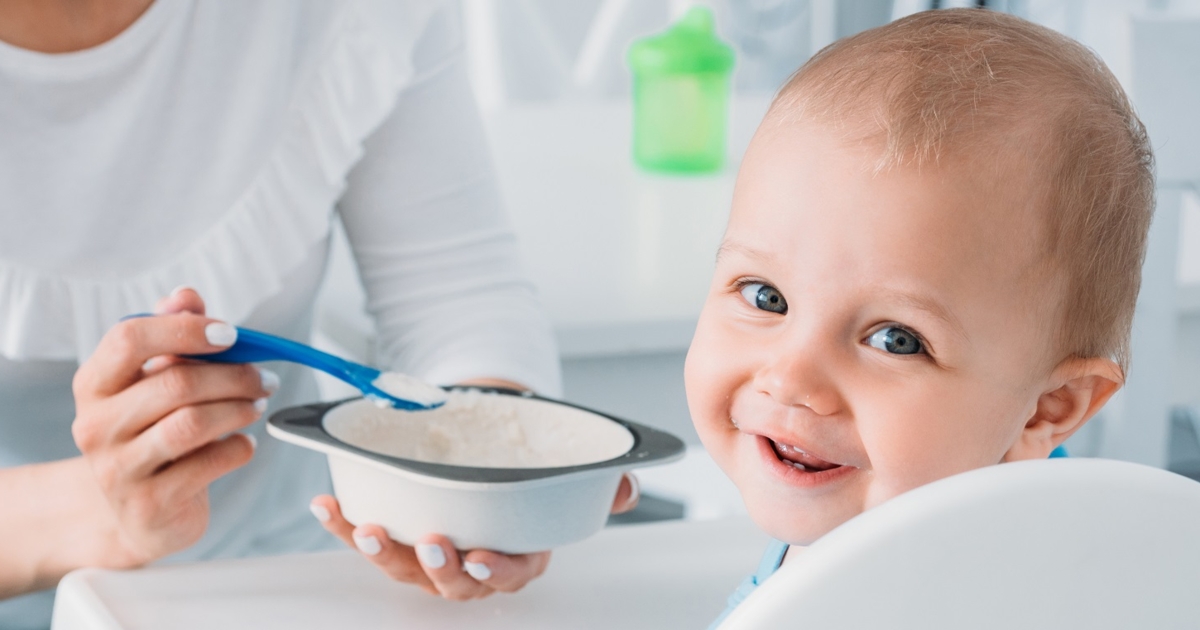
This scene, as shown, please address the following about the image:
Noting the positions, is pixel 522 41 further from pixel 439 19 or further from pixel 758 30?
pixel 439 19

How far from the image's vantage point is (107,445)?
0.70 meters

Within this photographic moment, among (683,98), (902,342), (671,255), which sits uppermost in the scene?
(902,342)

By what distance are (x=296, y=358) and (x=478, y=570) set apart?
176 mm

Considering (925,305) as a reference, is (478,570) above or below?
below

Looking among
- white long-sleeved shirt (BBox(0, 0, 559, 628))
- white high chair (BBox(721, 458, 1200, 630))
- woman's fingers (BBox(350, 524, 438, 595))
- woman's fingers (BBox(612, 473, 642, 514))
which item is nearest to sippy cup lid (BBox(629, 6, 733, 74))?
white long-sleeved shirt (BBox(0, 0, 559, 628))

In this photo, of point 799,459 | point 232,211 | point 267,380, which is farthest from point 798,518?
point 232,211

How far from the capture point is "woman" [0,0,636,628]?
33.9 inches

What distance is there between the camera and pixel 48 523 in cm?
74

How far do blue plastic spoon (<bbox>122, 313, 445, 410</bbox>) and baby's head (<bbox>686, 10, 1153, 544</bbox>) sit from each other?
0.73 feet

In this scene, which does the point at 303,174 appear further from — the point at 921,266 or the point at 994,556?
the point at 994,556

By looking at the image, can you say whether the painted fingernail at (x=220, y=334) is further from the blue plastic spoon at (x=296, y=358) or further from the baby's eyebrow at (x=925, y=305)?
the baby's eyebrow at (x=925, y=305)

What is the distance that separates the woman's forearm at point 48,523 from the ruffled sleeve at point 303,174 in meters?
0.19

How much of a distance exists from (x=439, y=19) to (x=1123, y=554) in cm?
81

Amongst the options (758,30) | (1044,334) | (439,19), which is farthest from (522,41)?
(1044,334)
